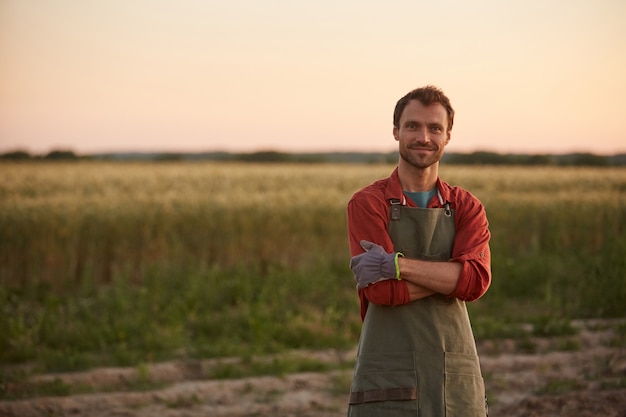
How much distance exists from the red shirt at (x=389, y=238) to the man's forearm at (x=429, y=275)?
3 centimetres

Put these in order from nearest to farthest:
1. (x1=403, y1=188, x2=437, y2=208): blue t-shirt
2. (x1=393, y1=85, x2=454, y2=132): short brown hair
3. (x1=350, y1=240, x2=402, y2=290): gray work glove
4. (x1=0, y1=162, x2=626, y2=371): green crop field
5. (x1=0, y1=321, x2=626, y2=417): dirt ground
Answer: (x1=350, y1=240, x2=402, y2=290): gray work glove
(x1=393, y1=85, x2=454, y2=132): short brown hair
(x1=403, y1=188, x2=437, y2=208): blue t-shirt
(x1=0, y1=321, x2=626, y2=417): dirt ground
(x1=0, y1=162, x2=626, y2=371): green crop field

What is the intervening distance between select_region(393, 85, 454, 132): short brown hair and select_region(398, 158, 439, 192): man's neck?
0.57ft

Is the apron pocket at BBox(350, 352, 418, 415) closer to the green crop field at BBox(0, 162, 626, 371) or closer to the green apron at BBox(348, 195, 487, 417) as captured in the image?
the green apron at BBox(348, 195, 487, 417)

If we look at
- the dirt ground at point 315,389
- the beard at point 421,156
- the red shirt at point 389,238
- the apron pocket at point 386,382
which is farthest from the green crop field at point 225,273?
the beard at point 421,156

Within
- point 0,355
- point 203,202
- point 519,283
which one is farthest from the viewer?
point 203,202

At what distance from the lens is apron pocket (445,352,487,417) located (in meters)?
2.85

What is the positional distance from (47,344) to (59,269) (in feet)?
11.0

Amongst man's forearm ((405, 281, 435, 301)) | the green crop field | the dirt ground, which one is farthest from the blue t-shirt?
the green crop field

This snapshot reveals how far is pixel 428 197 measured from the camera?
3.01 m

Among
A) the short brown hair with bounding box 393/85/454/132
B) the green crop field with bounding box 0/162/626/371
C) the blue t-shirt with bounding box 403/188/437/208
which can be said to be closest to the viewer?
the short brown hair with bounding box 393/85/454/132

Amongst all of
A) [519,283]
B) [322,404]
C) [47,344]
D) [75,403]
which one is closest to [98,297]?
[47,344]

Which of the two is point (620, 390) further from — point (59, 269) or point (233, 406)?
point (59, 269)

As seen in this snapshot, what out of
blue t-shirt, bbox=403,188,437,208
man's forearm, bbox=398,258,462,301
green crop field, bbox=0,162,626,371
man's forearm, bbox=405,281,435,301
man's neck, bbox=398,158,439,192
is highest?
man's neck, bbox=398,158,439,192

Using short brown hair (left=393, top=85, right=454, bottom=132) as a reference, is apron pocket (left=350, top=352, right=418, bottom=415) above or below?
below
